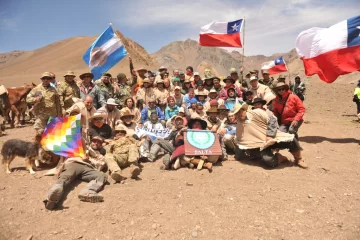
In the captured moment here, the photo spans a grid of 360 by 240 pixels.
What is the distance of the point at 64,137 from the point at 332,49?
762 centimetres

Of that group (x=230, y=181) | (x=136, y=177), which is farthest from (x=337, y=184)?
(x=136, y=177)

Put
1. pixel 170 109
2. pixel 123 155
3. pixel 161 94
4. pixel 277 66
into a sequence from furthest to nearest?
pixel 277 66
pixel 161 94
pixel 170 109
pixel 123 155

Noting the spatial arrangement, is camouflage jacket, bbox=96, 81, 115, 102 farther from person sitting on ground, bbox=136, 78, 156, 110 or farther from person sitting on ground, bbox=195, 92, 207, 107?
person sitting on ground, bbox=195, 92, 207, 107

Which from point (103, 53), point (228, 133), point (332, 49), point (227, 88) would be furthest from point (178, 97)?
point (332, 49)

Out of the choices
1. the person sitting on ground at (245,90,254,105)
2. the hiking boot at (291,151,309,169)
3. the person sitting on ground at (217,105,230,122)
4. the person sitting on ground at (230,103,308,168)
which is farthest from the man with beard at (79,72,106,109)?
the hiking boot at (291,151,309,169)

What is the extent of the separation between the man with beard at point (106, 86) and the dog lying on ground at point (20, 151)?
9.34 feet

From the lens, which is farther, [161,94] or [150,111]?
[161,94]

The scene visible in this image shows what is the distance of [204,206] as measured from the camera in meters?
4.65

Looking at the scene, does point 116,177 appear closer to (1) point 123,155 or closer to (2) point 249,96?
(1) point 123,155

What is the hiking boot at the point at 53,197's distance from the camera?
4578mm

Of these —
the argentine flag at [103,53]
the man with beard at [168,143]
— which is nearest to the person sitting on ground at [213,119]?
the man with beard at [168,143]

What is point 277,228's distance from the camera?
4.05 m

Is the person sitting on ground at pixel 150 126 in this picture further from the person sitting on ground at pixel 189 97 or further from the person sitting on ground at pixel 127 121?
the person sitting on ground at pixel 189 97

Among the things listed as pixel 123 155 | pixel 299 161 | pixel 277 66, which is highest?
pixel 277 66
